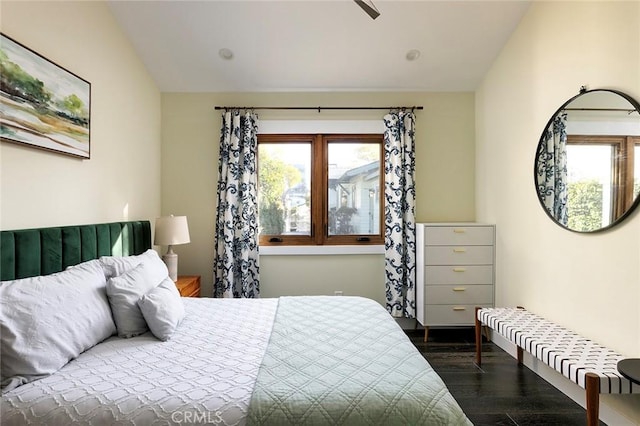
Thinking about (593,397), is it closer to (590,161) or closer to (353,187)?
(590,161)

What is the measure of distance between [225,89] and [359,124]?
57.3 inches

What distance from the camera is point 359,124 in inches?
152

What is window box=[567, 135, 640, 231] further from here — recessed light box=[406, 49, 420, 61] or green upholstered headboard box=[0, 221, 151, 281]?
green upholstered headboard box=[0, 221, 151, 281]

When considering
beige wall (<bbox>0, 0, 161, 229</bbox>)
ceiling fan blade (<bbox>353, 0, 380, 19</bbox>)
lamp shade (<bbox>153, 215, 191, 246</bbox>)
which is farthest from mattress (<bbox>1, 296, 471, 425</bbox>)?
ceiling fan blade (<bbox>353, 0, 380, 19</bbox>)

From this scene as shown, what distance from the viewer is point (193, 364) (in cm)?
155

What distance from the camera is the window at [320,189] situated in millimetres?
3912

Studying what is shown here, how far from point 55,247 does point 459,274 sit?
3.23 m

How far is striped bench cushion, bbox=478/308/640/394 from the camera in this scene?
1794 mm

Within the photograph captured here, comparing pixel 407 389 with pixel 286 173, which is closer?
pixel 407 389

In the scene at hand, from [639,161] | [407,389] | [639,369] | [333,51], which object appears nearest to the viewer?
[407,389]

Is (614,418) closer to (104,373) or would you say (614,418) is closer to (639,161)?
(639,161)

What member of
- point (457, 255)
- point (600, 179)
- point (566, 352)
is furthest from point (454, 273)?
point (600, 179)

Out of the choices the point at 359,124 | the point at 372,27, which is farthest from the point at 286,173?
the point at 372,27

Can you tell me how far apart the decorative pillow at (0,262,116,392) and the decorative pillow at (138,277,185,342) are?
0.18 metres
